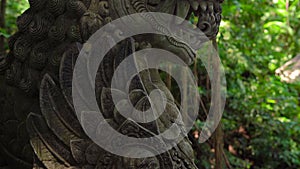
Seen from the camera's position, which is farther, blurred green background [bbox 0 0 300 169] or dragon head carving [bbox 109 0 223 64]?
blurred green background [bbox 0 0 300 169]

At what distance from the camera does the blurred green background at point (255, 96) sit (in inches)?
153

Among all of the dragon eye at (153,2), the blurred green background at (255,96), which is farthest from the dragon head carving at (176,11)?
the blurred green background at (255,96)

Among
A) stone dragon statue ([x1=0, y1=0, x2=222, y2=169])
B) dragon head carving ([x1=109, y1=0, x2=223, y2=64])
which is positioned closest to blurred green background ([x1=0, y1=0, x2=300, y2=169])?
dragon head carving ([x1=109, y1=0, x2=223, y2=64])

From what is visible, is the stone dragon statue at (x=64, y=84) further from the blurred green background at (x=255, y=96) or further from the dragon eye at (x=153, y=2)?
the blurred green background at (x=255, y=96)

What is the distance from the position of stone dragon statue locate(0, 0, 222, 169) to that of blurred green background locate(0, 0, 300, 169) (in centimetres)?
185

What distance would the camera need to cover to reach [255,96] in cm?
401

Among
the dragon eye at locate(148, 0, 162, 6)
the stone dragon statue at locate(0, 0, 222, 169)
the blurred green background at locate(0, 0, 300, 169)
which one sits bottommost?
the blurred green background at locate(0, 0, 300, 169)

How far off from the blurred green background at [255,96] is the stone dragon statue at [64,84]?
1853 millimetres

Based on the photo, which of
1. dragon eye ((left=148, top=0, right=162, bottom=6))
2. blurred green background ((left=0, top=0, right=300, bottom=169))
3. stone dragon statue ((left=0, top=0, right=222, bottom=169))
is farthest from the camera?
blurred green background ((left=0, top=0, right=300, bottom=169))

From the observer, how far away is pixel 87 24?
179cm

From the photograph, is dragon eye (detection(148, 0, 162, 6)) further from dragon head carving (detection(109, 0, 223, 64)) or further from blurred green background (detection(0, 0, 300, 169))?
blurred green background (detection(0, 0, 300, 169))

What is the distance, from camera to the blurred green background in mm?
3898

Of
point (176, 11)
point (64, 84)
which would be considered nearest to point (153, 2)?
point (176, 11)

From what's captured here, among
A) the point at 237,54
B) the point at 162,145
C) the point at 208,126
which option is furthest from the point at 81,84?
the point at 237,54
